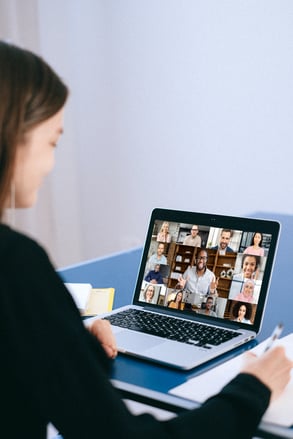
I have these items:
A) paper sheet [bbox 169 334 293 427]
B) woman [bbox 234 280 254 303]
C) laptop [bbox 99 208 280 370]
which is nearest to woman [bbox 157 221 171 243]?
laptop [bbox 99 208 280 370]

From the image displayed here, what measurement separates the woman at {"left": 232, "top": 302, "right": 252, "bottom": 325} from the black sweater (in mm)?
492

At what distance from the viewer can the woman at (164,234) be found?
1533 mm

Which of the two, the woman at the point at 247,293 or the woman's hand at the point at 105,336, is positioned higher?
the woman at the point at 247,293

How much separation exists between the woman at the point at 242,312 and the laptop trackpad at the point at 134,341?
162 millimetres

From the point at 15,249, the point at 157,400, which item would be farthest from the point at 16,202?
the point at 157,400

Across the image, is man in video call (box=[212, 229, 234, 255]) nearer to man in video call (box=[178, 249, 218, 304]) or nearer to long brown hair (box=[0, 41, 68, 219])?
man in video call (box=[178, 249, 218, 304])

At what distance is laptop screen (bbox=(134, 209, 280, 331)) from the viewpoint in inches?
54.9

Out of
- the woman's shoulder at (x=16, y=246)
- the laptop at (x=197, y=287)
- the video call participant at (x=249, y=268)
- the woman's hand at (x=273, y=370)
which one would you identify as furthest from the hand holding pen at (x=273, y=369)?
the woman's shoulder at (x=16, y=246)

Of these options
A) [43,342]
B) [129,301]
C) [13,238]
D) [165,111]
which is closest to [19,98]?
[13,238]

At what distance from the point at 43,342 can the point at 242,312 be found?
0.62 m

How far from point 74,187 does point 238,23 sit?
3.89ft

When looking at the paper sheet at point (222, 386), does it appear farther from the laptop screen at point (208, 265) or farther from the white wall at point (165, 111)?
the white wall at point (165, 111)

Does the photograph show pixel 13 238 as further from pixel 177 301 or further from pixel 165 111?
pixel 165 111

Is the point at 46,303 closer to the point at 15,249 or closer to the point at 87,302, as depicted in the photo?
the point at 15,249
